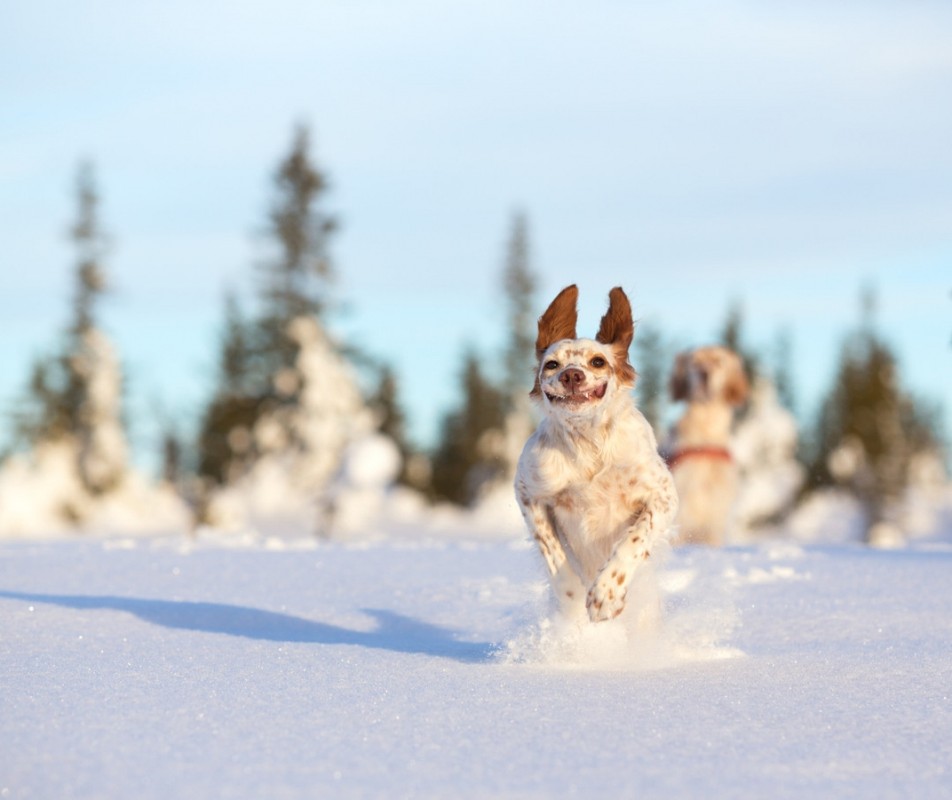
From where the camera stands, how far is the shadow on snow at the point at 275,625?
537cm

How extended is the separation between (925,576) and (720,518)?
10.1ft

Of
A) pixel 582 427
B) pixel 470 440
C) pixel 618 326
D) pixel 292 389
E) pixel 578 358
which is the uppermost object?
pixel 618 326

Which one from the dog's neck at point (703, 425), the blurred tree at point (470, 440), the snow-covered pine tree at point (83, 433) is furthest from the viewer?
the blurred tree at point (470, 440)

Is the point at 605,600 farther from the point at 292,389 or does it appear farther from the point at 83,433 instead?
the point at 83,433

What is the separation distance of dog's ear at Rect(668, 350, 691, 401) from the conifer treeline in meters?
14.0

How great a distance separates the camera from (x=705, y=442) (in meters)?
10.3

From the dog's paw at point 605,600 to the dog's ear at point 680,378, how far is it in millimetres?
5905

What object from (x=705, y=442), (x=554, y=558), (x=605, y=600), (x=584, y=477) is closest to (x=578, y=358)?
(x=584, y=477)

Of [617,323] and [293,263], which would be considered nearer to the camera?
[617,323]

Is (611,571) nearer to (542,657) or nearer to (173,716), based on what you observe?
(542,657)

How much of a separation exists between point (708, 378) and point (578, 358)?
18.0ft

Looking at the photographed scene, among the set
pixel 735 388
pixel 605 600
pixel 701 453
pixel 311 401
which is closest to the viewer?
pixel 605 600

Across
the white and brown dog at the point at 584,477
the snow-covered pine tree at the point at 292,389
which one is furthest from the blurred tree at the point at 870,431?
the white and brown dog at the point at 584,477

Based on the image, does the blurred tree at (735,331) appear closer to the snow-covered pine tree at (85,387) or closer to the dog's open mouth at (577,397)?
the snow-covered pine tree at (85,387)
